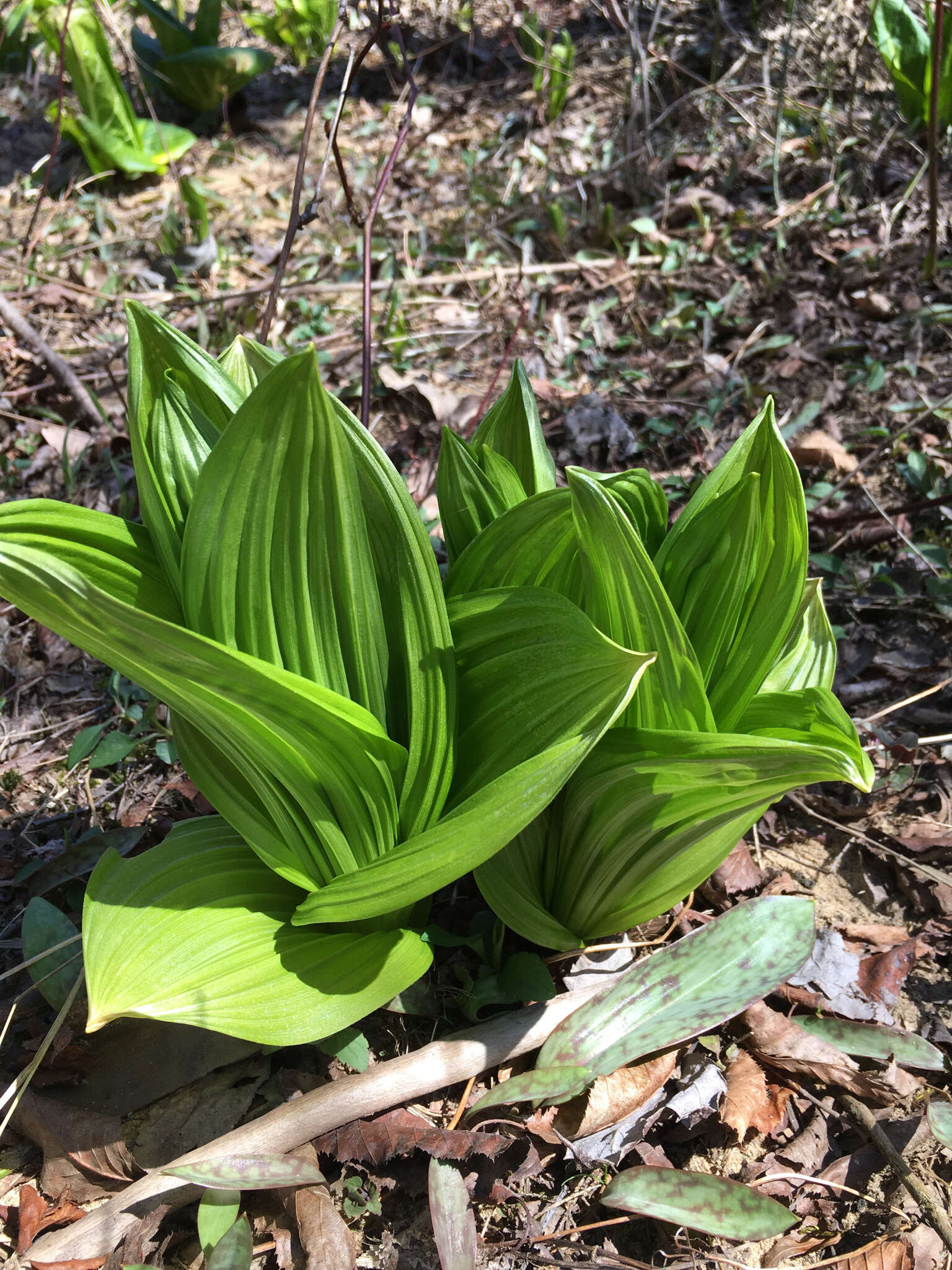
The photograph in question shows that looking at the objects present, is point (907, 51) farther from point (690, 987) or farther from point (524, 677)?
point (690, 987)

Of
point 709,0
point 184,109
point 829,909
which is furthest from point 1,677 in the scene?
point 709,0

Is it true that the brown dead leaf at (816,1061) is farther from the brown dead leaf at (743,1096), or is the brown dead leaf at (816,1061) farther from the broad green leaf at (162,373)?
the broad green leaf at (162,373)

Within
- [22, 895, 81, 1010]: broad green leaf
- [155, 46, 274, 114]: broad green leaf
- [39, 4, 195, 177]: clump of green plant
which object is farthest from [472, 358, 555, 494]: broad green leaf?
[155, 46, 274, 114]: broad green leaf

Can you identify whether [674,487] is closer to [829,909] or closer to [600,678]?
[829,909]

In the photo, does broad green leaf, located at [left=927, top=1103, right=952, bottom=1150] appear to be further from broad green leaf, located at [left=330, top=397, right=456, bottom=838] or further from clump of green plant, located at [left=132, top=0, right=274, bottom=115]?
clump of green plant, located at [left=132, top=0, right=274, bottom=115]

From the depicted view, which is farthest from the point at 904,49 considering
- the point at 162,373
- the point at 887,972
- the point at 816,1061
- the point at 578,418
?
the point at 816,1061
